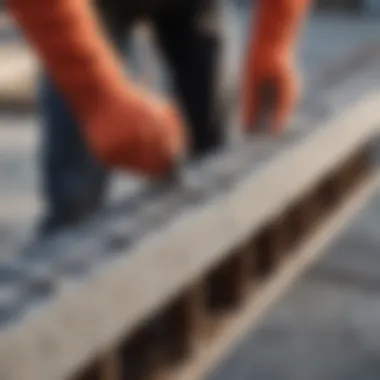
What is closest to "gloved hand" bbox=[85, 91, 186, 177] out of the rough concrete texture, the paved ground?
the paved ground

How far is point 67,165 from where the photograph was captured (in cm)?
126

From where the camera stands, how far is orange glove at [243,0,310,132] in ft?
4.31

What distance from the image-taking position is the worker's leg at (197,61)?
1334 millimetres

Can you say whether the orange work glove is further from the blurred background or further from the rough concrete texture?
the rough concrete texture

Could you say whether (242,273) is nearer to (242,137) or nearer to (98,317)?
(242,137)

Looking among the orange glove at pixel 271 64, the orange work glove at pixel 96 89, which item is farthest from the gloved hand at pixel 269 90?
the orange work glove at pixel 96 89

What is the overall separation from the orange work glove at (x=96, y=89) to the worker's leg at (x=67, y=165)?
0.21 m

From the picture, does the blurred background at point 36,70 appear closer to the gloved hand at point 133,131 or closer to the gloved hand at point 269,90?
the gloved hand at point 269,90

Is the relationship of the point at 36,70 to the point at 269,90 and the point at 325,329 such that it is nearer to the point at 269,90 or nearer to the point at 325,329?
the point at 269,90

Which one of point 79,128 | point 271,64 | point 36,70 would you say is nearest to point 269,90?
point 271,64

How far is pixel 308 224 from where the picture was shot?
169 centimetres

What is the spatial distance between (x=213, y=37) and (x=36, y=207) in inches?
20.8

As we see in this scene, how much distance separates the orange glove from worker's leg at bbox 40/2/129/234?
0.18 meters

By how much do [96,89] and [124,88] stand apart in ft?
0.09
